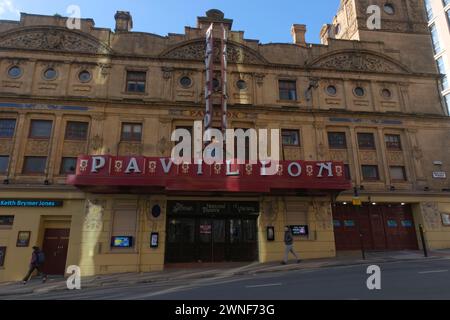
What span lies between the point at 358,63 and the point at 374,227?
468 inches

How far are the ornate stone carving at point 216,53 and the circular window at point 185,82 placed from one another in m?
1.47

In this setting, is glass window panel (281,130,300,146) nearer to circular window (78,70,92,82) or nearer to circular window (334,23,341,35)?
circular window (78,70,92,82)

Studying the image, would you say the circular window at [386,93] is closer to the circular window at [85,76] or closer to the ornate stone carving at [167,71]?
the ornate stone carving at [167,71]

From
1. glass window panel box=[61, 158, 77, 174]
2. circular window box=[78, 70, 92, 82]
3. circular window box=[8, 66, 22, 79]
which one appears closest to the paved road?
glass window panel box=[61, 158, 77, 174]

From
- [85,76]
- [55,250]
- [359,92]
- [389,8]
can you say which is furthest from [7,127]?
[389,8]

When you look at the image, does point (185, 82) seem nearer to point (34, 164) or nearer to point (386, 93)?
point (34, 164)

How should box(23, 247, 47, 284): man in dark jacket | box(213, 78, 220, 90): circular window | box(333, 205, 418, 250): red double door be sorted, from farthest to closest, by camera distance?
box(213, 78, 220, 90): circular window → box(333, 205, 418, 250): red double door → box(23, 247, 47, 284): man in dark jacket

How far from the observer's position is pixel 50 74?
1972 cm

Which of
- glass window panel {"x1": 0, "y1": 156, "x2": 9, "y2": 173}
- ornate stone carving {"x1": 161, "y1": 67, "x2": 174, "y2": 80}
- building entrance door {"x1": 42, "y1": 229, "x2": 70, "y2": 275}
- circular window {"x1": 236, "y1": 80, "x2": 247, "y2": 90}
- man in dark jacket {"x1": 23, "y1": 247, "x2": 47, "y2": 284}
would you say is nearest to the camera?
man in dark jacket {"x1": 23, "y1": 247, "x2": 47, "y2": 284}

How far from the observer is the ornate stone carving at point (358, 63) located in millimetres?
22156

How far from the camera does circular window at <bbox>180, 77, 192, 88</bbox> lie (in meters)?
20.6

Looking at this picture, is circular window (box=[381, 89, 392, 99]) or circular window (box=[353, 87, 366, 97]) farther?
circular window (box=[381, 89, 392, 99])

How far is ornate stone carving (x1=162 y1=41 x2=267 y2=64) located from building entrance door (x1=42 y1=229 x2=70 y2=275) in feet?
42.9

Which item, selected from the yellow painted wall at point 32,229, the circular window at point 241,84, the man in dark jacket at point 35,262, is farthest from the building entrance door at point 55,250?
the circular window at point 241,84
